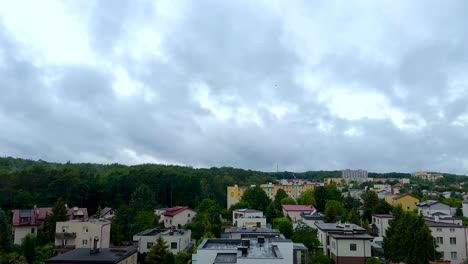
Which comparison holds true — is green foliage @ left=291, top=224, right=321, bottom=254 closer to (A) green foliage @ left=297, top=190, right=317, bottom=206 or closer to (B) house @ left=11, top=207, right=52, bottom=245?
(B) house @ left=11, top=207, right=52, bottom=245

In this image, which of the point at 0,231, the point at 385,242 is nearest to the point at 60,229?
the point at 0,231

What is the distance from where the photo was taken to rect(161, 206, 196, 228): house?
50.8 metres

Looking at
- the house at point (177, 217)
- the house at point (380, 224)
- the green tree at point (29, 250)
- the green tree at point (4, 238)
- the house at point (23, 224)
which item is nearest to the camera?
the green tree at point (29, 250)

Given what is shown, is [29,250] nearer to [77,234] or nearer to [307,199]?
[77,234]

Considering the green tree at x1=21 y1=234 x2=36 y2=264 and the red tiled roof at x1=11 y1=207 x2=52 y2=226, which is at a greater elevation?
the red tiled roof at x1=11 y1=207 x2=52 y2=226

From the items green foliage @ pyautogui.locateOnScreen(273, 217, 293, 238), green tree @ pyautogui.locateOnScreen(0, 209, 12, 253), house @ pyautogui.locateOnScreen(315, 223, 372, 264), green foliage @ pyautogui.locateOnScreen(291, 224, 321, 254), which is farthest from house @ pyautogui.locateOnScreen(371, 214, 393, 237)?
green tree @ pyautogui.locateOnScreen(0, 209, 12, 253)

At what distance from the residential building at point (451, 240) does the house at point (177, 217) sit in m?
30.4

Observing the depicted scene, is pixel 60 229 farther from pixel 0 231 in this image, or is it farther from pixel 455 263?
pixel 455 263

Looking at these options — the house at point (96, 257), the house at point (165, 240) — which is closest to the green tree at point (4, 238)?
the house at point (165, 240)

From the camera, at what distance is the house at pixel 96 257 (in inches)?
900

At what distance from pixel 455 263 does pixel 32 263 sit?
37193mm

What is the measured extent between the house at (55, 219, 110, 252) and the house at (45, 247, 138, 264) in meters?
7.99

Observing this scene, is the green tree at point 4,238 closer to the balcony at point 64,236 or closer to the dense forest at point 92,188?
the balcony at point 64,236

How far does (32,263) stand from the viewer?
3081 centimetres
